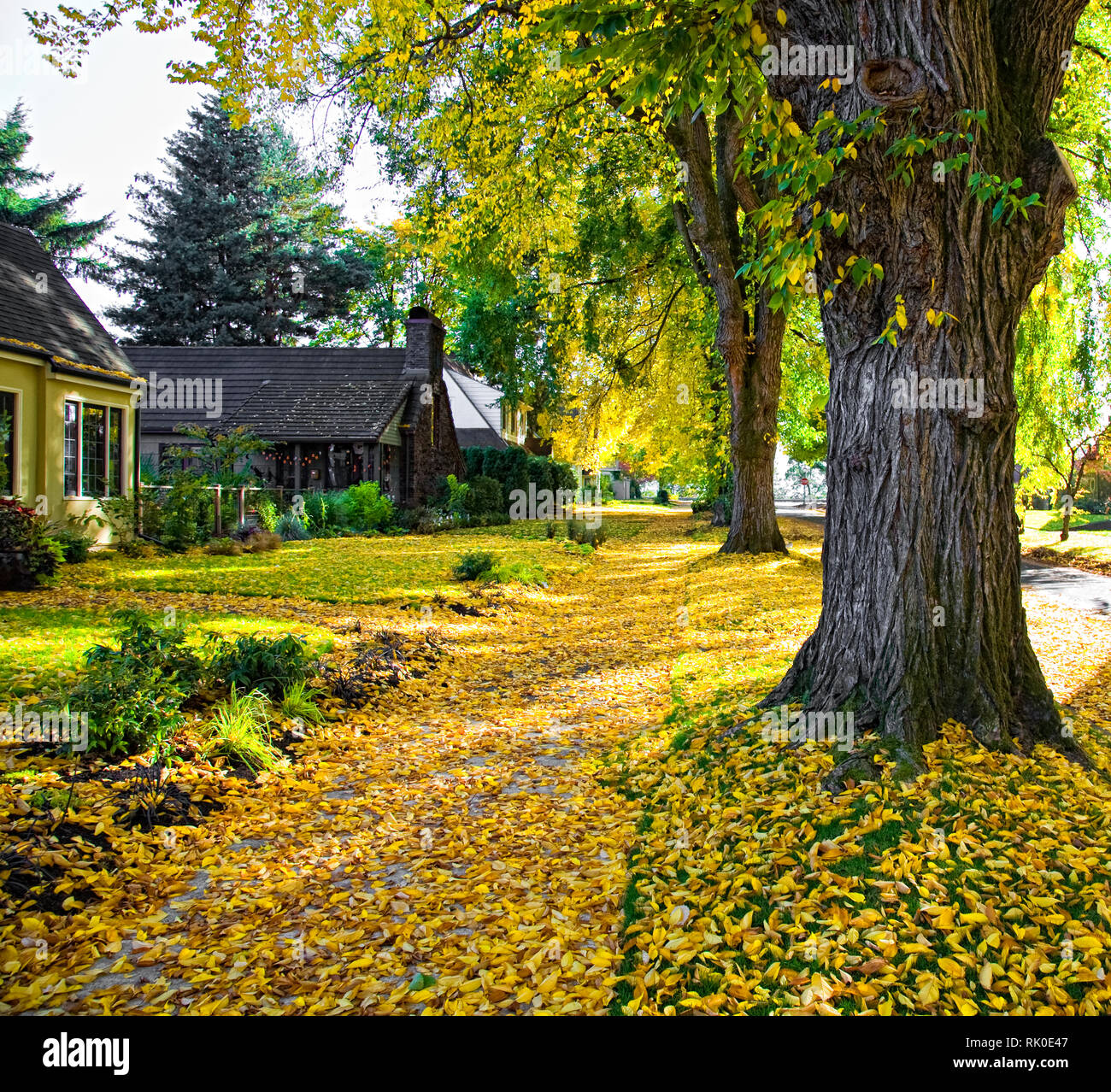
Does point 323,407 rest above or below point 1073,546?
above

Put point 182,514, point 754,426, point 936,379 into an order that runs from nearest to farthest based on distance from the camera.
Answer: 1. point 936,379
2. point 754,426
3. point 182,514

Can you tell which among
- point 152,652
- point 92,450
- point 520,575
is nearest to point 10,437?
point 92,450

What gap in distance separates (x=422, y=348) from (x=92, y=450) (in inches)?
588

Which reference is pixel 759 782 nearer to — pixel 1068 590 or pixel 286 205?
pixel 1068 590

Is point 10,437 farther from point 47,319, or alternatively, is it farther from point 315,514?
point 315,514

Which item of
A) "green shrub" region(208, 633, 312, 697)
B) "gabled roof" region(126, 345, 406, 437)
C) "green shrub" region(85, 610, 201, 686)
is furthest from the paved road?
"gabled roof" region(126, 345, 406, 437)

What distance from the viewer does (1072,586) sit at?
1526 centimetres

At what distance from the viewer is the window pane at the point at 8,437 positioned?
13578 mm

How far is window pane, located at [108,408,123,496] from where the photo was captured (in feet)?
55.6

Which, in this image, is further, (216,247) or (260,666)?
(216,247)

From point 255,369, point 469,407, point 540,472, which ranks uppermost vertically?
point 255,369

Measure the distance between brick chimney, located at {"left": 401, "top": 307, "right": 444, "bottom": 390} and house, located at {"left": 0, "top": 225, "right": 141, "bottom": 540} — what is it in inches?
508

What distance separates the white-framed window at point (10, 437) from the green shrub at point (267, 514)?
21.8 feet

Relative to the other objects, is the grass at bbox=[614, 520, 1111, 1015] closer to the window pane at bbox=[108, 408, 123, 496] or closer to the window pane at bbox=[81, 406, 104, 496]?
the window pane at bbox=[81, 406, 104, 496]
